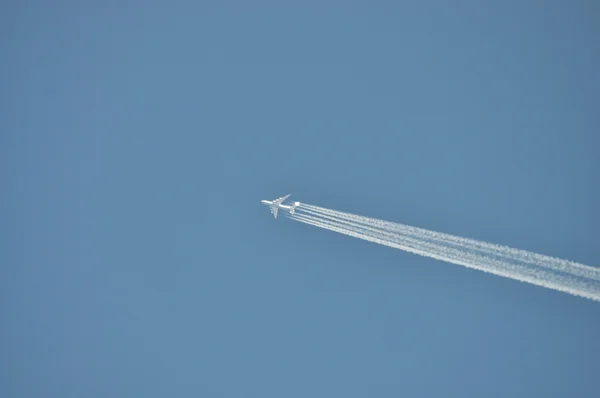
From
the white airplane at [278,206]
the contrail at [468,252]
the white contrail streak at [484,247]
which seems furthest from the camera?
Result: the white airplane at [278,206]

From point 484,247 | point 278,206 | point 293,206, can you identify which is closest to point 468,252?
point 484,247

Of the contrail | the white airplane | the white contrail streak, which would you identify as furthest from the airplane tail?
the white contrail streak

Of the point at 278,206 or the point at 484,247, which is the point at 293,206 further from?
the point at 484,247

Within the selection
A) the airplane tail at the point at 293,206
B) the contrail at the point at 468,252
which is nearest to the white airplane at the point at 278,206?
the airplane tail at the point at 293,206

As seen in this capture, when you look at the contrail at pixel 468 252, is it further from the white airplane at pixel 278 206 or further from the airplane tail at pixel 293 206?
the white airplane at pixel 278 206

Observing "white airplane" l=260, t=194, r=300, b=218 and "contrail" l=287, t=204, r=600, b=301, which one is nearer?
"contrail" l=287, t=204, r=600, b=301

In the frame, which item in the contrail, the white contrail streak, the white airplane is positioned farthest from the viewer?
the white airplane

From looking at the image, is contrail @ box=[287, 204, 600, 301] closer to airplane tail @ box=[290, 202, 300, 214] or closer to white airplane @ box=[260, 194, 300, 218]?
airplane tail @ box=[290, 202, 300, 214]

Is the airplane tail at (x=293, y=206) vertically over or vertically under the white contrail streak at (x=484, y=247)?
over
